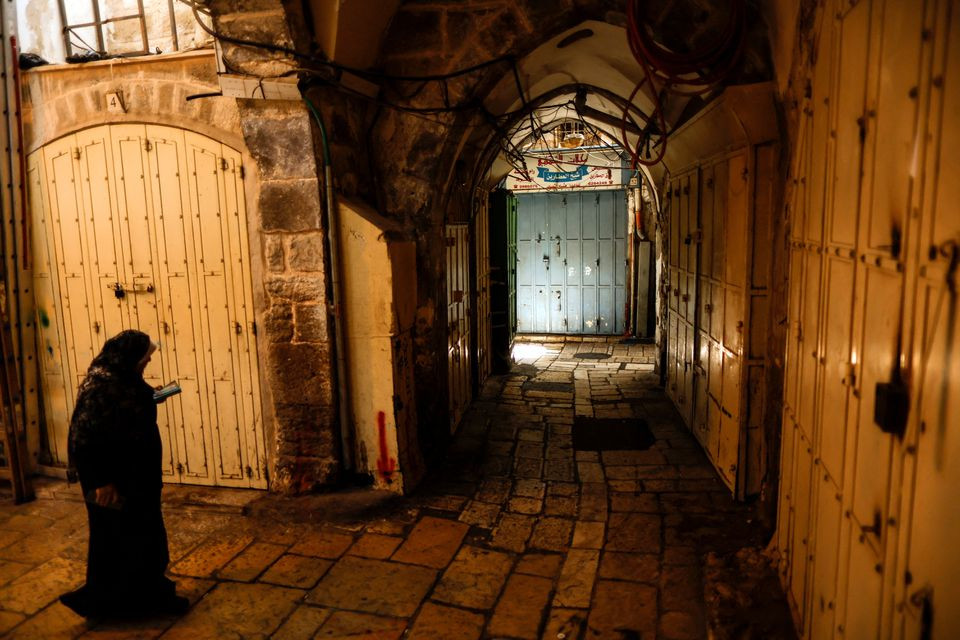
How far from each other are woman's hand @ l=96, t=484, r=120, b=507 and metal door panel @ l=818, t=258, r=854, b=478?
11.4ft

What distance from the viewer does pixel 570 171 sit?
37.2ft

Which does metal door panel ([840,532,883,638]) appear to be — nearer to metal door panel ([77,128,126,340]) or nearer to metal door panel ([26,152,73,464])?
metal door panel ([77,128,126,340])

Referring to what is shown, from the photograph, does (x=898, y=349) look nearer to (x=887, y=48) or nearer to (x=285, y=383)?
(x=887, y=48)

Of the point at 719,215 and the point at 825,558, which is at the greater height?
the point at 719,215

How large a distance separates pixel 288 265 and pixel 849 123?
3.71 metres

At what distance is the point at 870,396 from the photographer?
1.93 m

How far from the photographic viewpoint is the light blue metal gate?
453 inches

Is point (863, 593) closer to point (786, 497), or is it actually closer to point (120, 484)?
point (786, 497)

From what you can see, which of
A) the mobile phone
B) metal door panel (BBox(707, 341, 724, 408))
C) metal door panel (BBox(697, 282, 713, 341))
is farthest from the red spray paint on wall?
metal door panel (BBox(697, 282, 713, 341))

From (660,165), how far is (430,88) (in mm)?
4195

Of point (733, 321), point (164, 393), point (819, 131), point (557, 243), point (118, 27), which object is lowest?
point (164, 393)

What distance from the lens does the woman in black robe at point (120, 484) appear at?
325cm

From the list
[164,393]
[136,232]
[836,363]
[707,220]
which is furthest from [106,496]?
[707,220]

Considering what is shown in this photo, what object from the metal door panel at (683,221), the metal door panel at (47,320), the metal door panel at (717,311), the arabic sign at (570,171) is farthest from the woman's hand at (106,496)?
the arabic sign at (570,171)
